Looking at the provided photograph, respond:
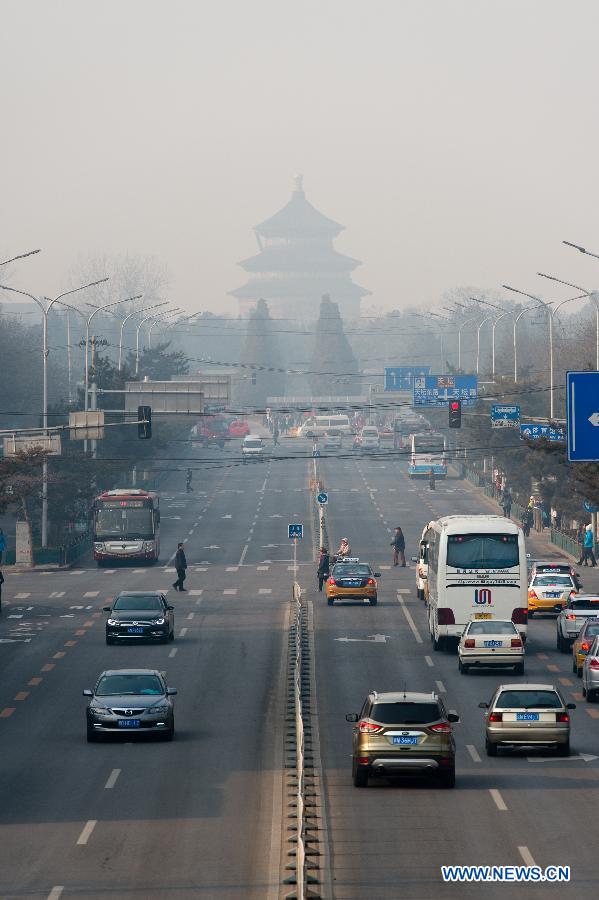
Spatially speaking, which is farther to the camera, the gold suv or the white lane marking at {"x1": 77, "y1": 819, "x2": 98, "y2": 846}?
the gold suv

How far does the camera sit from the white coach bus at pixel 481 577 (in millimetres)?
48312

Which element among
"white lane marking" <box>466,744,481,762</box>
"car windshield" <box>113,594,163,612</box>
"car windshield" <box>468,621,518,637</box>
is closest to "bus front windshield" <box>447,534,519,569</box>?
"car windshield" <box>468,621,518,637</box>

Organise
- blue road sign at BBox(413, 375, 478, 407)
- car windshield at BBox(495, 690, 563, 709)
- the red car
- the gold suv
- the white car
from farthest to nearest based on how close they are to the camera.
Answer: the red car → blue road sign at BBox(413, 375, 478, 407) → the white car → car windshield at BBox(495, 690, 563, 709) → the gold suv

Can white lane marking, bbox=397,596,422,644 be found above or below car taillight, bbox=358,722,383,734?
below

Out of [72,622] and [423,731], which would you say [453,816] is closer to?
[423,731]

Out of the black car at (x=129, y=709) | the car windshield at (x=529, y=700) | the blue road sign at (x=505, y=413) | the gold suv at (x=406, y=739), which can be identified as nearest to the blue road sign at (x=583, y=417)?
the car windshield at (x=529, y=700)

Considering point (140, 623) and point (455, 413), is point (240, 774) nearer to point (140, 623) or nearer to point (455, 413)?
point (140, 623)

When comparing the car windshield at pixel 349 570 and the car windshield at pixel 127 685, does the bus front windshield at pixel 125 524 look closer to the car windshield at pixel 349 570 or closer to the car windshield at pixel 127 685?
the car windshield at pixel 349 570

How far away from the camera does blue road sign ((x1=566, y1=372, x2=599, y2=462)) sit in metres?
35.0

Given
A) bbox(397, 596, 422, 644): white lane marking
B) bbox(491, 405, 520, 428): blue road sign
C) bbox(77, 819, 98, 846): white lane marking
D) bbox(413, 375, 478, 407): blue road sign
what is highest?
bbox(413, 375, 478, 407): blue road sign

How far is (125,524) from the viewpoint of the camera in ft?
266

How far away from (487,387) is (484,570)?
7010 cm

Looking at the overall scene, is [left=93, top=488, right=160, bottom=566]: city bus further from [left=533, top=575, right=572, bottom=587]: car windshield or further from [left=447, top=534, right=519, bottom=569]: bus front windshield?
[left=447, top=534, right=519, bottom=569]: bus front windshield

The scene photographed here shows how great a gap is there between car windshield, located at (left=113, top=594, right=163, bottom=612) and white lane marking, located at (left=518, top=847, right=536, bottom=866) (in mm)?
29830
